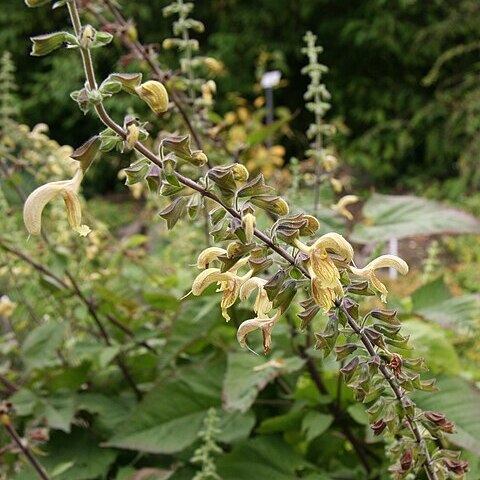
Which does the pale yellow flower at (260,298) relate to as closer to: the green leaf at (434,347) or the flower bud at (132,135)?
the flower bud at (132,135)

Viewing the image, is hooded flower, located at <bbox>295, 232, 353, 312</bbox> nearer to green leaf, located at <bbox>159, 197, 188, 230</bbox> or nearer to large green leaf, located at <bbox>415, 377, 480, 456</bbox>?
green leaf, located at <bbox>159, 197, 188, 230</bbox>

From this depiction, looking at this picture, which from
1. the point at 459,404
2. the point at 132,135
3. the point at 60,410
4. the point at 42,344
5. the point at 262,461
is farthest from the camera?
the point at 42,344

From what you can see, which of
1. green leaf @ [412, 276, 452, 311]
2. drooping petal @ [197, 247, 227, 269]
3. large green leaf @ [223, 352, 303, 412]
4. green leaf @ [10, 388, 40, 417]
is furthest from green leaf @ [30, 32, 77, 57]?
green leaf @ [412, 276, 452, 311]

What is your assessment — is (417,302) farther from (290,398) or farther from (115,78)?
(115,78)

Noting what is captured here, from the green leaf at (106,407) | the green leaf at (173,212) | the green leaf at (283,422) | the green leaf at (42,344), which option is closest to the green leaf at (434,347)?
the green leaf at (283,422)

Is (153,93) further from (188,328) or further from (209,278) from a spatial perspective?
(188,328)

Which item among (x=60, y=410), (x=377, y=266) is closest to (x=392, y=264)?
(x=377, y=266)
